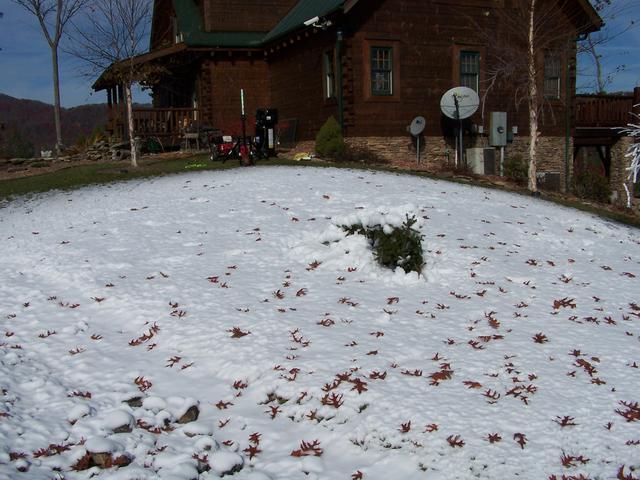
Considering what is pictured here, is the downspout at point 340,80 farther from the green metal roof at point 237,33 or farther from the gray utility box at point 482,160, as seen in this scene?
the gray utility box at point 482,160

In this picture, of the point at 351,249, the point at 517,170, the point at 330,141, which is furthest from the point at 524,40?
the point at 351,249

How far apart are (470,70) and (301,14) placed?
21.9ft

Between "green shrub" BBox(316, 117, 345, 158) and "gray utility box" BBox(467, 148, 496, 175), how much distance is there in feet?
15.3

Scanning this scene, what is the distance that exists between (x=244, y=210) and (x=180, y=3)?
18072 mm

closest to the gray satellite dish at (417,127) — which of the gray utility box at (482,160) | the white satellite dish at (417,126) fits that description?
the white satellite dish at (417,126)

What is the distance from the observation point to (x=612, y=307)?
7156mm

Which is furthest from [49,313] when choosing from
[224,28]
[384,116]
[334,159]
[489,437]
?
[224,28]

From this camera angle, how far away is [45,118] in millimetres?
120000

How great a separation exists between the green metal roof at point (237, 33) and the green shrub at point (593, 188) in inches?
430

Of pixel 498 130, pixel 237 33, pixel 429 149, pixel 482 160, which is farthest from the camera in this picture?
pixel 237 33

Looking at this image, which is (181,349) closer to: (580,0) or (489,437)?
(489,437)

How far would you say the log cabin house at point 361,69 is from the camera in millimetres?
18688

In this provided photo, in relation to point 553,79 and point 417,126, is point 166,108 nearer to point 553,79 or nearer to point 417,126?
point 417,126

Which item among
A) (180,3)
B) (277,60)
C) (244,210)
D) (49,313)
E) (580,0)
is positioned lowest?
(49,313)
